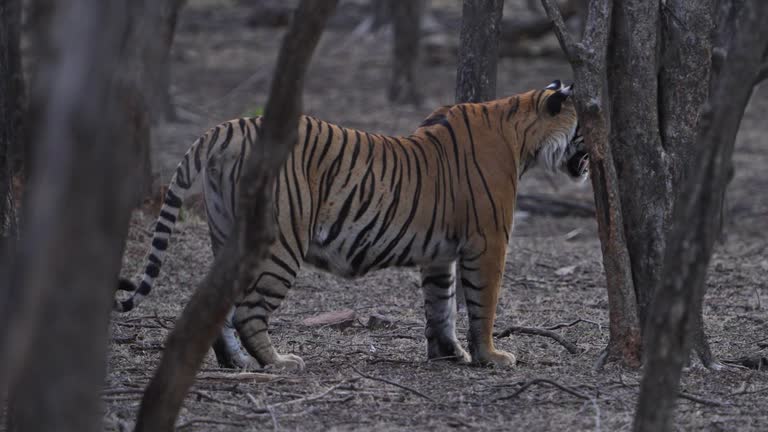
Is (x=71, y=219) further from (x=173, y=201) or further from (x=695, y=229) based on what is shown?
(x=173, y=201)

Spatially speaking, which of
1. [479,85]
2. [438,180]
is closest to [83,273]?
[438,180]

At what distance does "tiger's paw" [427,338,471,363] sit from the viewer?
20.3ft

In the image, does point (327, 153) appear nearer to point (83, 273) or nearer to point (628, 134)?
point (628, 134)

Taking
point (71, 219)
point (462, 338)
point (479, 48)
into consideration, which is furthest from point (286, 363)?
point (71, 219)

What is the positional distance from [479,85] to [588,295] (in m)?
1.95

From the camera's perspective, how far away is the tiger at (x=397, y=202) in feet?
18.5

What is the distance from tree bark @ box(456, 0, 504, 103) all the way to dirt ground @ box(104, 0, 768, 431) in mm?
1499

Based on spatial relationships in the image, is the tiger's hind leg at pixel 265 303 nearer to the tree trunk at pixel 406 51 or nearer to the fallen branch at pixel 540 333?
the fallen branch at pixel 540 333

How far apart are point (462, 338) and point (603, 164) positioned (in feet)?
6.18

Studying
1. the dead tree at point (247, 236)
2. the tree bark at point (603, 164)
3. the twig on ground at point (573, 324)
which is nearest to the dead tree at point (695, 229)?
the dead tree at point (247, 236)

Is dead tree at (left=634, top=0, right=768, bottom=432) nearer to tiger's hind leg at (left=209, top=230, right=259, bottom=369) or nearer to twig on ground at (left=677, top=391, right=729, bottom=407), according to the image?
twig on ground at (left=677, top=391, right=729, bottom=407)

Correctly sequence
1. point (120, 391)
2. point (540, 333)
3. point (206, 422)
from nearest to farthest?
1. point (206, 422)
2. point (120, 391)
3. point (540, 333)

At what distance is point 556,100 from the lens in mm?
6328

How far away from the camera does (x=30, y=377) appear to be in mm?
2811
